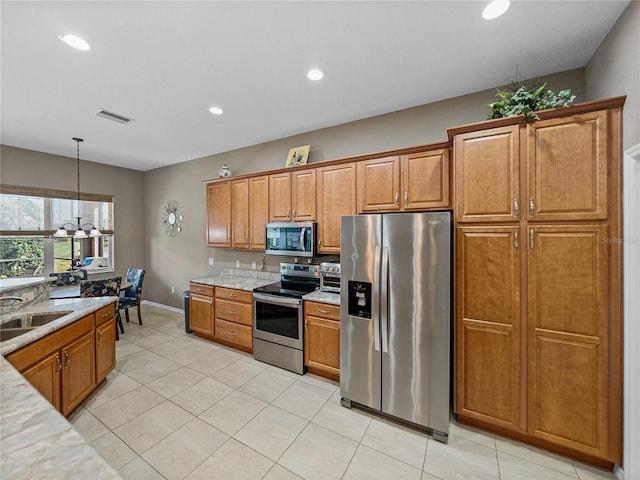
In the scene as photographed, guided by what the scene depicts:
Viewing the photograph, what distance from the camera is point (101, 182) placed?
523 cm

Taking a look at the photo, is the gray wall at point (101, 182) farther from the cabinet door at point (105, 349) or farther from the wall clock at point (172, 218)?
the cabinet door at point (105, 349)

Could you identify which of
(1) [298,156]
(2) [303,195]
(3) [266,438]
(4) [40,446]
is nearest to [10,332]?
(4) [40,446]

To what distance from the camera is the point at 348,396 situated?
2498mm

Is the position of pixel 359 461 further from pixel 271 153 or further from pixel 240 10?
pixel 271 153

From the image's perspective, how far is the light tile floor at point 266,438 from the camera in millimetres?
1824

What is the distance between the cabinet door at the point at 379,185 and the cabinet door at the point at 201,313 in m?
2.55

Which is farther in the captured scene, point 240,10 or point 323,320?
point 323,320

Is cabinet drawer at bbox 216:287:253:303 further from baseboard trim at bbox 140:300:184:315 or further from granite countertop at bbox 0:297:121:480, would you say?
granite countertop at bbox 0:297:121:480

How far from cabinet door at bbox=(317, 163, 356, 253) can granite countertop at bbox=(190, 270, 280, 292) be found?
3.71 ft

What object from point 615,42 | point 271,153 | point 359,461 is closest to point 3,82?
point 271,153

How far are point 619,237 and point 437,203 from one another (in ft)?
3.98

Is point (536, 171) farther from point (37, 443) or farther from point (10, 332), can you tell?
point (10, 332)

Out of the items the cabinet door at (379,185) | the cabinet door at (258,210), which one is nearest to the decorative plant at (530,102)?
the cabinet door at (379,185)

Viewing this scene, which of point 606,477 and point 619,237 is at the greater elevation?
point 619,237
